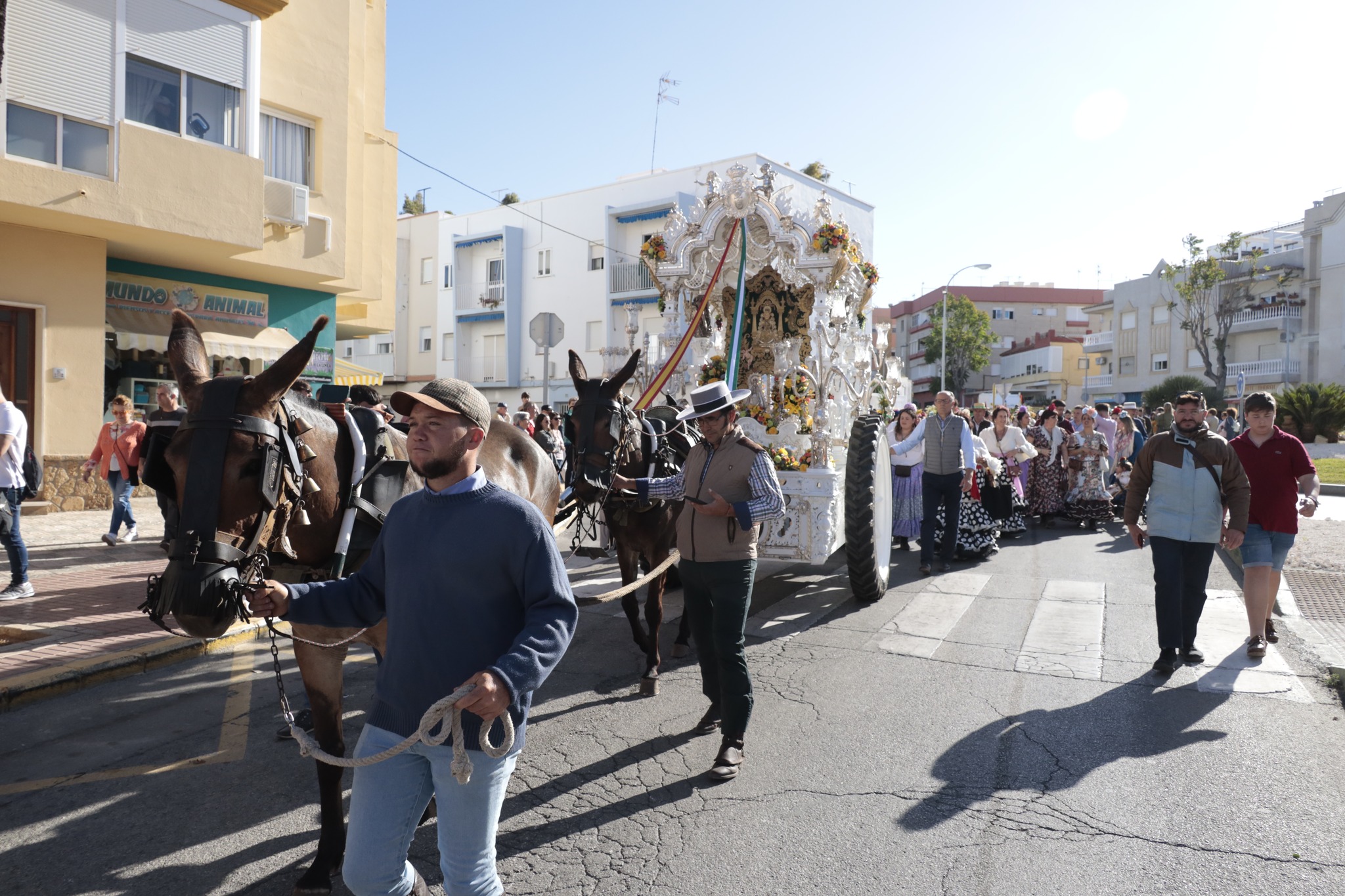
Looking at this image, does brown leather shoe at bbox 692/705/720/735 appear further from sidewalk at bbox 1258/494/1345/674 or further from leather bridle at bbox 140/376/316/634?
sidewalk at bbox 1258/494/1345/674

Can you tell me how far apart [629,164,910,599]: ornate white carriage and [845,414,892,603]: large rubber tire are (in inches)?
0.5

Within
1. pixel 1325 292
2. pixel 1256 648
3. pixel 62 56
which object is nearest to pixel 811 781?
pixel 1256 648

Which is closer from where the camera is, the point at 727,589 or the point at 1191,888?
the point at 1191,888

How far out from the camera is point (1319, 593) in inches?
346

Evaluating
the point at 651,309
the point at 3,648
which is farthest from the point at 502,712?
the point at 651,309

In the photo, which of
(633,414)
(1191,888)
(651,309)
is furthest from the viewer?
(651,309)

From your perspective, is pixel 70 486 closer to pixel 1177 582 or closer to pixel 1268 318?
pixel 1177 582

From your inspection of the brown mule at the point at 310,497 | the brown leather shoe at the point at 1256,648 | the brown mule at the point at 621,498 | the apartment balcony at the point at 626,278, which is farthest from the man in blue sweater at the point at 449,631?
the apartment balcony at the point at 626,278

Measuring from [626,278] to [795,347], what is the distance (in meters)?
26.0

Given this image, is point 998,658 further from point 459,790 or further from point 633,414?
point 459,790

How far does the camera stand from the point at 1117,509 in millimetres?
15297

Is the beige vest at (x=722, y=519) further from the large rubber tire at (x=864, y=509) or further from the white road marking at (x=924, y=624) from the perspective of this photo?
the large rubber tire at (x=864, y=509)

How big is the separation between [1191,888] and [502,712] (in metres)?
2.88

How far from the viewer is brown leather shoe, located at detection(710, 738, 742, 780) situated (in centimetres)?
436
